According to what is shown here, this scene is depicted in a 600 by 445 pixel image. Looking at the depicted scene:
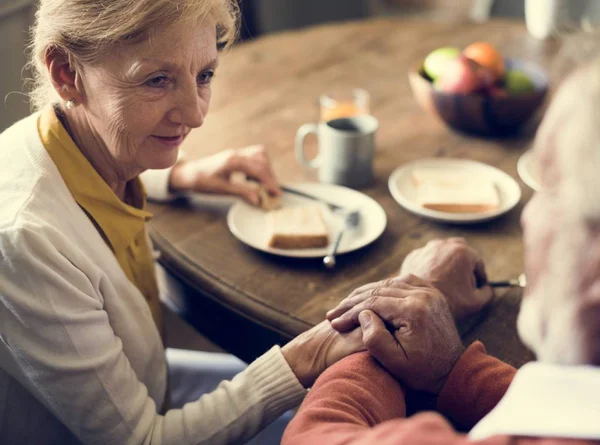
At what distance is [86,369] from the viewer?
1.01 m

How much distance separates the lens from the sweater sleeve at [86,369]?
98 cm

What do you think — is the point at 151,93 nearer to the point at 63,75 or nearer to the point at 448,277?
the point at 63,75

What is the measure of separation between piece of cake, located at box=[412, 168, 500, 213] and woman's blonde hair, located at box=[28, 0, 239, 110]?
23.9 inches

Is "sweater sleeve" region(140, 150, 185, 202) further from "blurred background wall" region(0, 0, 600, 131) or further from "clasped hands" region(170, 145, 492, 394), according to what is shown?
"blurred background wall" region(0, 0, 600, 131)

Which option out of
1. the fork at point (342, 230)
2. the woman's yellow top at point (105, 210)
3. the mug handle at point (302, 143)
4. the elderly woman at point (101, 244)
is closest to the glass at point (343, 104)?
the mug handle at point (302, 143)

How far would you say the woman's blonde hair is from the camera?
1.05 metres

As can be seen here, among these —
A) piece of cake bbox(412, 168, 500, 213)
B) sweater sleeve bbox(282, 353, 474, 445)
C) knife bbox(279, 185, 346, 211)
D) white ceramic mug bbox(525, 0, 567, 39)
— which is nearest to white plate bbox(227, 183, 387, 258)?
knife bbox(279, 185, 346, 211)

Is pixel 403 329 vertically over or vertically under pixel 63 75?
under

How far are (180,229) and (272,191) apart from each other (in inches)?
9.1

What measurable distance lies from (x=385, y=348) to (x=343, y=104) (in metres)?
0.93

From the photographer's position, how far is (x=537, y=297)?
2.56ft

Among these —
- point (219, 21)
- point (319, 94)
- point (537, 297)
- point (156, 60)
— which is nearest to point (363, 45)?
point (319, 94)

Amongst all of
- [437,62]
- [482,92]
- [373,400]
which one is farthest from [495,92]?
[373,400]

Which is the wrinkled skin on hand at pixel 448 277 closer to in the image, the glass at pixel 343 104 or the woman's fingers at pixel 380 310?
the woman's fingers at pixel 380 310
